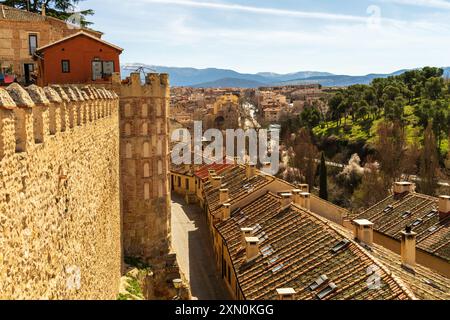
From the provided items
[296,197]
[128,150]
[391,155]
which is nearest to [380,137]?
[391,155]

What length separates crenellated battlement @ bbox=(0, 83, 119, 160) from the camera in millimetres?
5656

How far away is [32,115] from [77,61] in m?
15.9

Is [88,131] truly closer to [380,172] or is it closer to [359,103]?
[380,172]

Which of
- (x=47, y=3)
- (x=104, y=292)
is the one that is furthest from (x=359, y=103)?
(x=104, y=292)

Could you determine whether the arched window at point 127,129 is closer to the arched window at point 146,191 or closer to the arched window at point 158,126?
the arched window at point 158,126

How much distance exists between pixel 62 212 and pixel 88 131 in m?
3.01

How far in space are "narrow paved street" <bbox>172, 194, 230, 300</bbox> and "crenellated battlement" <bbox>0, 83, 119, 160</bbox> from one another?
52.7 feet

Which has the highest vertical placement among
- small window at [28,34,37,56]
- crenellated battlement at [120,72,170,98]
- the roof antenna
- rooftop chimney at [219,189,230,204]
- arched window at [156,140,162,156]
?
small window at [28,34,37,56]

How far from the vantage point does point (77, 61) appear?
70.7 ft

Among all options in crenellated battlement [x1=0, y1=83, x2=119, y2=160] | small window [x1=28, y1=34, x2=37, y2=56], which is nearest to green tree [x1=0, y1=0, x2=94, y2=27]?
small window [x1=28, y1=34, x2=37, y2=56]

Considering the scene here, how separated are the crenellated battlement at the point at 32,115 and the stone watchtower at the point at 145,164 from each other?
1195cm

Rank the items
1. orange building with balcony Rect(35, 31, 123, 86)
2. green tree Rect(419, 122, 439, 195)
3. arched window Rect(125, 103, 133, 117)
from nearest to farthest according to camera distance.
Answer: orange building with balcony Rect(35, 31, 123, 86) → arched window Rect(125, 103, 133, 117) → green tree Rect(419, 122, 439, 195)

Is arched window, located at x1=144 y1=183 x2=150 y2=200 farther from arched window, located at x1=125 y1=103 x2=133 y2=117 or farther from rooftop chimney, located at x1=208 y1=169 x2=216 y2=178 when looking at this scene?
rooftop chimney, located at x1=208 y1=169 x2=216 y2=178

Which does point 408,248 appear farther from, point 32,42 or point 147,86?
point 32,42
